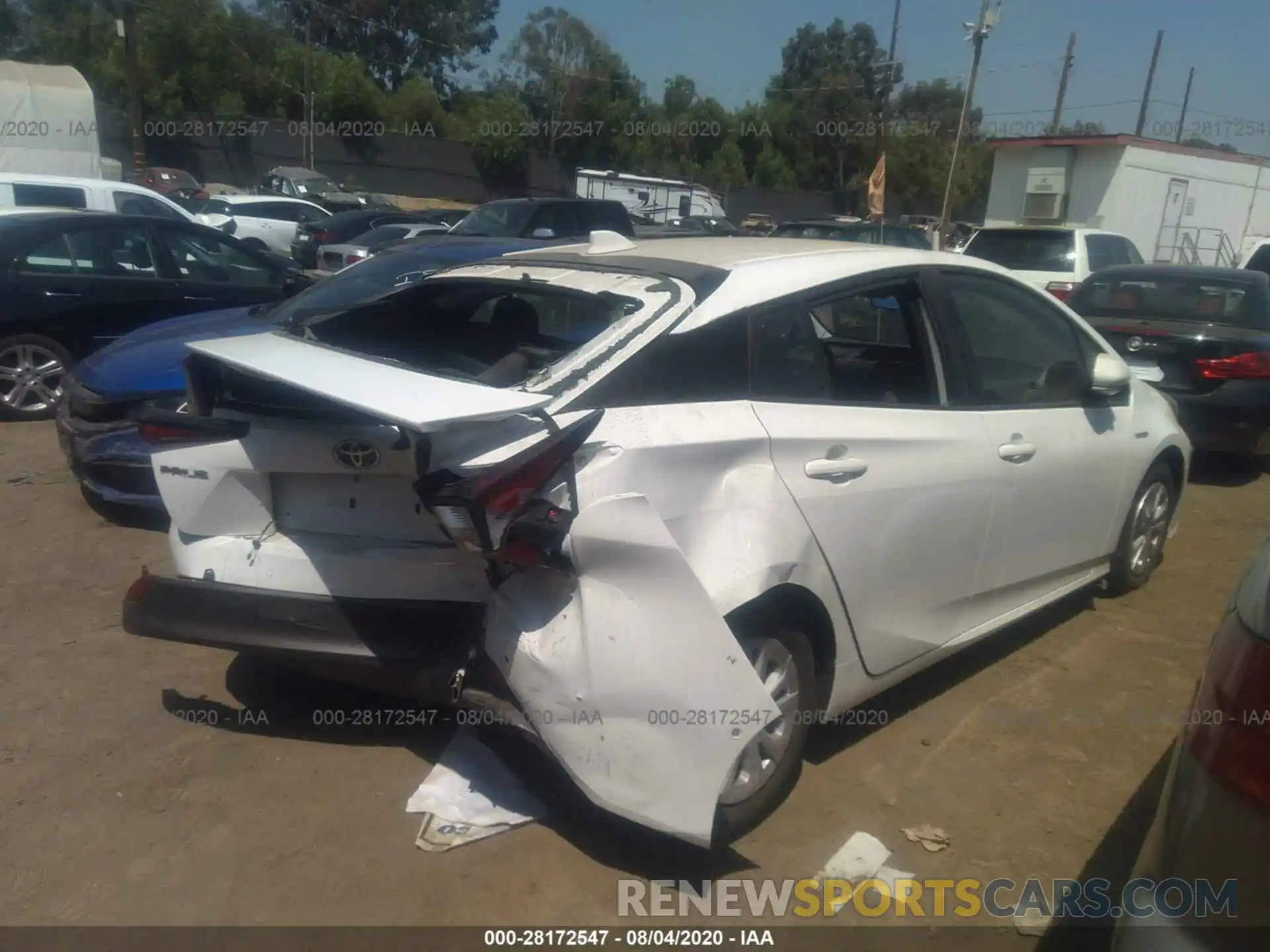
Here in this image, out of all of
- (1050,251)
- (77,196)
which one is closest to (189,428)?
(77,196)

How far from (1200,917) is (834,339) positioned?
9.31 ft

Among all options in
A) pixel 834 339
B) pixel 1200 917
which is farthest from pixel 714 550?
pixel 834 339

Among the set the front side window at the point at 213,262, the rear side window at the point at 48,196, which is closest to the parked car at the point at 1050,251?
the front side window at the point at 213,262

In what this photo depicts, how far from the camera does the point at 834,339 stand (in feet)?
14.2

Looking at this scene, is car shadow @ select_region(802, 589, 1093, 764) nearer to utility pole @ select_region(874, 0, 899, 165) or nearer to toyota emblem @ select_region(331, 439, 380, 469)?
toyota emblem @ select_region(331, 439, 380, 469)

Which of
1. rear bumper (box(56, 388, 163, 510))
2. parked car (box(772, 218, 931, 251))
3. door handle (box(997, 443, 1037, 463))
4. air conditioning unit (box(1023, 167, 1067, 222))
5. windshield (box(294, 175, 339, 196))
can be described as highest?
air conditioning unit (box(1023, 167, 1067, 222))

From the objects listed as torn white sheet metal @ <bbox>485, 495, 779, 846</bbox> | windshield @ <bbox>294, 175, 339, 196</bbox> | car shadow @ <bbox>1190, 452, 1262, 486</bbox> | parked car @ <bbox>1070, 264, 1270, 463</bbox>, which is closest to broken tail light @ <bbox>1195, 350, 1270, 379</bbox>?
parked car @ <bbox>1070, 264, 1270, 463</bbox>

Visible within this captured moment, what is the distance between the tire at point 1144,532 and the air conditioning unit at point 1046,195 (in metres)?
18.4

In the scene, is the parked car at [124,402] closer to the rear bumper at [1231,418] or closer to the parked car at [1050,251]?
the rear bumper at [1231,418]

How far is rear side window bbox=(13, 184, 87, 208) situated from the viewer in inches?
492

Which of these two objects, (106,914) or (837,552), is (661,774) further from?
(106,914)

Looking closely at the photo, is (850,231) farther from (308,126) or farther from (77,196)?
(308,126)

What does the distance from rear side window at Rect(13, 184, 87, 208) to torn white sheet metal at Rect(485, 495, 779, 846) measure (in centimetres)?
1222

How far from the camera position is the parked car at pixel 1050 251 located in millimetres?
12391
